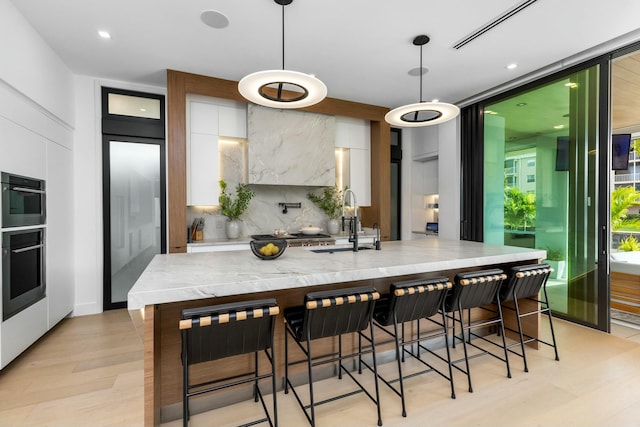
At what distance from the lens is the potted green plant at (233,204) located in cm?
422

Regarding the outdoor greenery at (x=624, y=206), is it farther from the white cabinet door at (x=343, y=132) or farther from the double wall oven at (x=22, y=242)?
the double wall oven at (x=22, y=242)

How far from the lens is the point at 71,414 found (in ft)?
6.47

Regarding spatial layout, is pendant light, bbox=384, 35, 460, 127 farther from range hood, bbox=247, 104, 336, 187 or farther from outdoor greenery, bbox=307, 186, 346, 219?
outdoor greenery, bbox=307, 186, 346, 219

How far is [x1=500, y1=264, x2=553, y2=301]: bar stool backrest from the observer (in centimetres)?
243

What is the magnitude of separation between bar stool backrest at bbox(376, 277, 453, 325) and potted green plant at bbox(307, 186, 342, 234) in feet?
9.26

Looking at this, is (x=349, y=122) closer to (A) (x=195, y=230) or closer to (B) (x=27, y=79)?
(A) (x=195, y=230)

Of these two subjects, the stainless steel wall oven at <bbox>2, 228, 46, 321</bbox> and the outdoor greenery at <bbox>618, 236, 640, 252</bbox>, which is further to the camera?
the outdoor greenery at <bbox>618, 236, 640, 252</bbox>

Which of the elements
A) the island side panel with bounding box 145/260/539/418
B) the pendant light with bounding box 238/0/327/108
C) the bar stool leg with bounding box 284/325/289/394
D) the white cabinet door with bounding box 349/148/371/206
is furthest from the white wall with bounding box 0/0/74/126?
the white cabinet door with bounding box 349/148/371/206

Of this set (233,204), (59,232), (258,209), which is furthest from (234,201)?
(59,232)

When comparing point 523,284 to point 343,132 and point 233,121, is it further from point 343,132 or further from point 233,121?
point 233,121

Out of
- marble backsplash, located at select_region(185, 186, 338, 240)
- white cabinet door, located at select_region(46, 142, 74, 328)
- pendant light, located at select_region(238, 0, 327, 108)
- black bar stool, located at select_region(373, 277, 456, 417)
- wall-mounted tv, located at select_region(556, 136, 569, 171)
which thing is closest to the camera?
black bar stool, located at select_region(373, 277, 456, 417)

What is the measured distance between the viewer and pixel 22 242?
2639mm

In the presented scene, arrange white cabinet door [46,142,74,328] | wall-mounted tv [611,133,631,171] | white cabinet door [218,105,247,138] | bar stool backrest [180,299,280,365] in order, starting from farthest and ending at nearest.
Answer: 1. white cabinet door [218,105,247,138]
2. wall-mounted tv [611,133,631,171]
3. white cabinet door [46,142,74,328]
4. bar stool backrest [180,299,280,365]

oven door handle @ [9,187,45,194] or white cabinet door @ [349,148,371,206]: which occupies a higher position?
white cabinet door @ [349,148,371,206]
